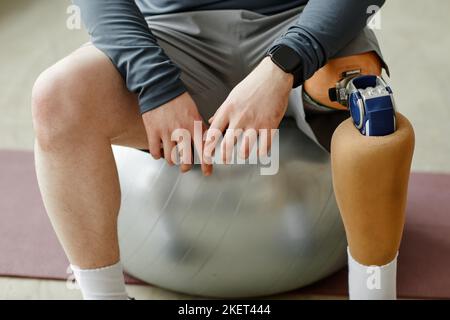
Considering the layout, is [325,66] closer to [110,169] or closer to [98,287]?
[110,169]

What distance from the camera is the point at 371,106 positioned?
91cm

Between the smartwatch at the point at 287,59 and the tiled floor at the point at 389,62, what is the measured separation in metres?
0.49

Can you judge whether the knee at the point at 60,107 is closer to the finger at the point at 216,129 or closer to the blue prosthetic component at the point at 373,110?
the finger at the point at 216,129

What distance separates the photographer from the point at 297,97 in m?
1.11

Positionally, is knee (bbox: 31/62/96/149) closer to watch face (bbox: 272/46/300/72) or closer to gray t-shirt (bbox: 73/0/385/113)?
gray t-shirt (bbox: 73/0/385/113)

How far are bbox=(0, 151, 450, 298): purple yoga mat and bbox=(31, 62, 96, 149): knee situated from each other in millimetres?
471

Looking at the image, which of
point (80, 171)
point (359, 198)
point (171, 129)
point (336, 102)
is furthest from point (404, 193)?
point (80, 171)

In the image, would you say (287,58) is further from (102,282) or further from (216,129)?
(102,282)

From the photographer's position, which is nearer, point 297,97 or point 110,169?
point 110,169

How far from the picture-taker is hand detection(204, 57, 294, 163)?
0.94 metres

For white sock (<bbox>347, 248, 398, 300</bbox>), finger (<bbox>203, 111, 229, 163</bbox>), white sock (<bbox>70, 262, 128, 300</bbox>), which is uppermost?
finger (<bbox>203, 111, 229, 163</bbox>)

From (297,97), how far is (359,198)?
247mm

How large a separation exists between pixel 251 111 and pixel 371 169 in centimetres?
18

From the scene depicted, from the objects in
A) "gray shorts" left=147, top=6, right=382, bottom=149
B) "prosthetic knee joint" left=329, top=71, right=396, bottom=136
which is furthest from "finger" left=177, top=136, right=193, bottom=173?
"prosthetic knee joint" left=329, top=71, right=396, bottom=136
